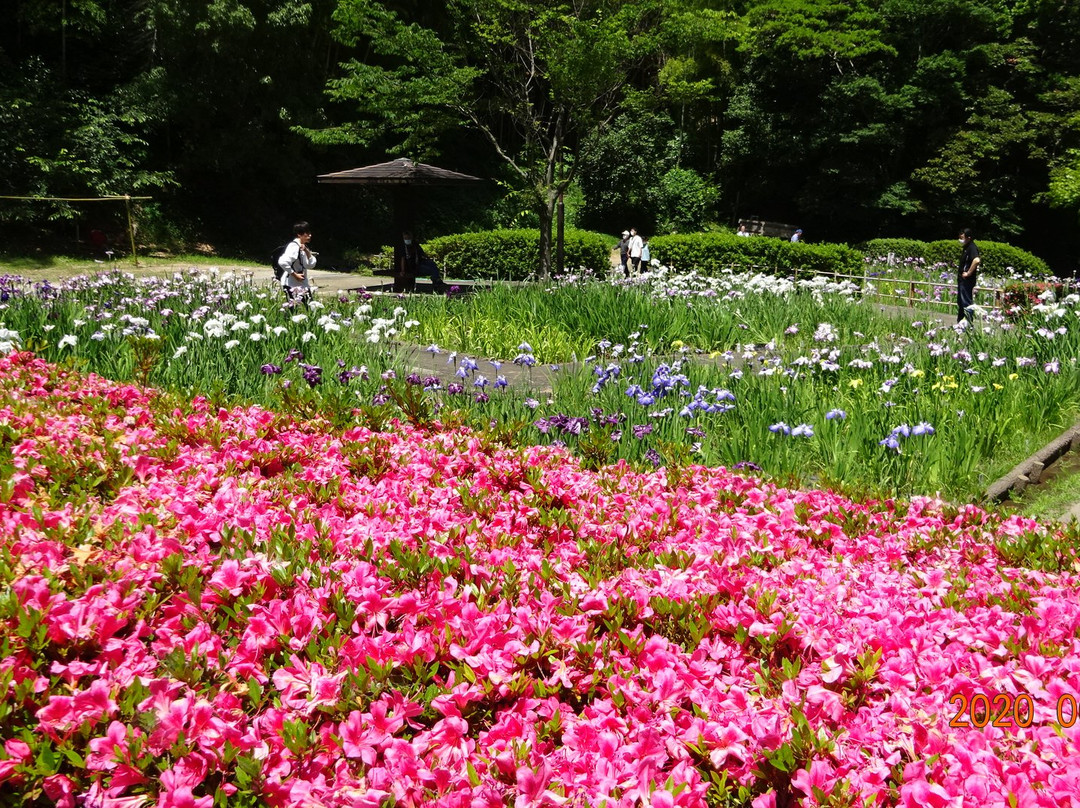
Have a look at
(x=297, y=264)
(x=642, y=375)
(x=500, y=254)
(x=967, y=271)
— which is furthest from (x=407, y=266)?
(x=642, y=375)

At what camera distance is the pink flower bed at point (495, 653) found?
1513 mm

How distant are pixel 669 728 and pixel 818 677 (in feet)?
1.26

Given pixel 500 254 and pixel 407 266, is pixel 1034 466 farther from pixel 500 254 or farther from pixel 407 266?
pixel 500 254

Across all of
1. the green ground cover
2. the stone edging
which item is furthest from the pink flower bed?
the stone edging

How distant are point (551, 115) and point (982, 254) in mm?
11740

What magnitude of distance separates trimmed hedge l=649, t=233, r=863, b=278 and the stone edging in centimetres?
1408

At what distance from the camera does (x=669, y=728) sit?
1.67 meters

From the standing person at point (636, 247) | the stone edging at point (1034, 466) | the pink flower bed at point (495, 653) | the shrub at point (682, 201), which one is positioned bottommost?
the stone edging at point (1034, 466)

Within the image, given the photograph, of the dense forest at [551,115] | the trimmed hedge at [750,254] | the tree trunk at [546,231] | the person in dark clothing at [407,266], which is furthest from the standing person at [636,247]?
the person in dark clothing at [407,266]

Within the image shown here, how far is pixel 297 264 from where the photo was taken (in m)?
9.38

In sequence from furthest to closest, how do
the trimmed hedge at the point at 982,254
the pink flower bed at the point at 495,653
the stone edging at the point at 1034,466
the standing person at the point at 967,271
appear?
the trimmed hedge at the point at 982,254 → the standing person at the point at 967,271 → the stone edging at the point at 1034,466 → the pink flower bed at the point at 495,653

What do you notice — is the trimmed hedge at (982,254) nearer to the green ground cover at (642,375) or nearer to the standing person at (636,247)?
the standing person at (636,247)

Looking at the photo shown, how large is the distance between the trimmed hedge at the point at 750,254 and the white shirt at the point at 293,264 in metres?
12.4

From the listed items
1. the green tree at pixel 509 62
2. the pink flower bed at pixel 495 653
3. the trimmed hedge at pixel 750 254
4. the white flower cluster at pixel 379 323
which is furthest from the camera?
the trimmed hedge at pixel 750 254
